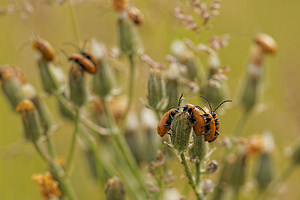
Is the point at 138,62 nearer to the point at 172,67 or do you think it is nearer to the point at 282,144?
the point at 172,67

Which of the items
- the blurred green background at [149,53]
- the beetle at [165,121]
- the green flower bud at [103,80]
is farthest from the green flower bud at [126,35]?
the beetle at [165,121]

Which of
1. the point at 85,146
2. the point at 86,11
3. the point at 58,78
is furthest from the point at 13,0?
the point at 86,11

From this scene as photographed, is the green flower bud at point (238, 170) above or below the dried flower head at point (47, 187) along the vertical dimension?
below

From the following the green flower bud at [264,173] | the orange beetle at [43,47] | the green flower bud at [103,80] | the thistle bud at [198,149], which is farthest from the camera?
the green flower bud at [264,173]

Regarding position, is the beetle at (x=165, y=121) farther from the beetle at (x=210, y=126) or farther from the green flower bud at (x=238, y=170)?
the green flower bud at (x=238, y=170)

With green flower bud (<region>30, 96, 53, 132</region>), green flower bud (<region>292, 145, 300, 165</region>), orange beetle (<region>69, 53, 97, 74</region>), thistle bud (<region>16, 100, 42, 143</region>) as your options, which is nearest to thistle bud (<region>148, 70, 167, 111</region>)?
orange beetle (<region>69, 53, 97, 74</region>)

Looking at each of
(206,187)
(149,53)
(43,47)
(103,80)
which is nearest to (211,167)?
(206,187)

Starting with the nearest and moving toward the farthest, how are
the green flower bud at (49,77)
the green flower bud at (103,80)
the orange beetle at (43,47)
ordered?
the orange beetle at (43,47), the green flower bud at (49,77), the green flower bud at (103,80)
